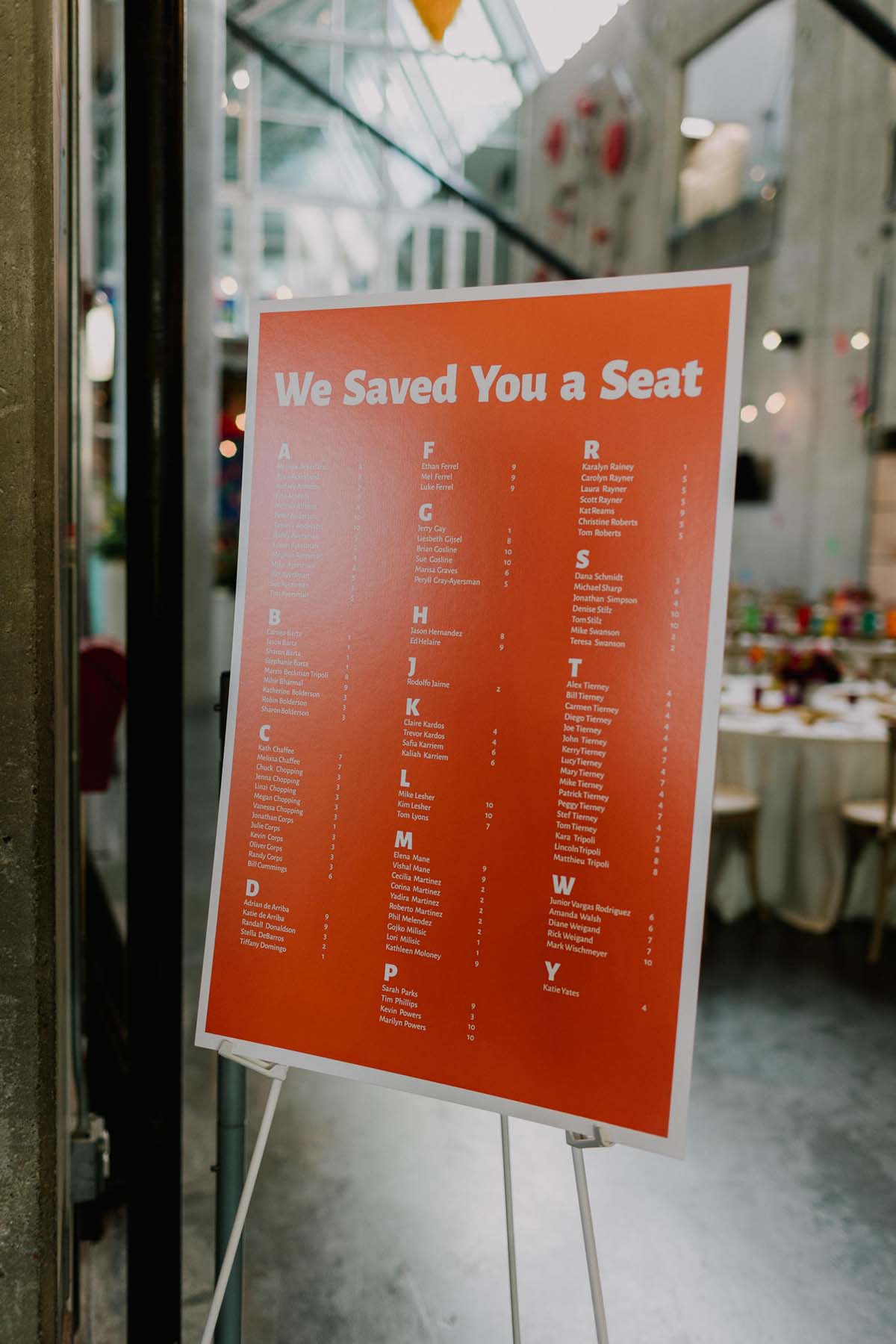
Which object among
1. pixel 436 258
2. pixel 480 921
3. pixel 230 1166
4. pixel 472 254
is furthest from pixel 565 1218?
pixel 472 254

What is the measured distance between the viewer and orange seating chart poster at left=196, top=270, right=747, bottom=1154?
1.25 meters

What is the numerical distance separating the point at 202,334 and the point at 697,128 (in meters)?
8.13

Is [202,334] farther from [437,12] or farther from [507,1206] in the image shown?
[507,1206]

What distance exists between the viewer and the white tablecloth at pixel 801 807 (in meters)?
4.22

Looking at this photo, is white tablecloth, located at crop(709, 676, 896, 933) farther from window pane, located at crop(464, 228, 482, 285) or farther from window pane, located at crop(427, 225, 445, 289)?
window pane, located at crop(464, 228, 482, 285)

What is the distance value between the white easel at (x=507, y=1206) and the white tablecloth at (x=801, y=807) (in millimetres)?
2984

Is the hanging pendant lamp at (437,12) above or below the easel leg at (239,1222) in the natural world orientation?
above

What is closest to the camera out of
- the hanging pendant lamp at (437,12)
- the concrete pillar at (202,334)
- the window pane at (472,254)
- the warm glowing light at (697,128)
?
the hanging pendant lamp at (437,12)

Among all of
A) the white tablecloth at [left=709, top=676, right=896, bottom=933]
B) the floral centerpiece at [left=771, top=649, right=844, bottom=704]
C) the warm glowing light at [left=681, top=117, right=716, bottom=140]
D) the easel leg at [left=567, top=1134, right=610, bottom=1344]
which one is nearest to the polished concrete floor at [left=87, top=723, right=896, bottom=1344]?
the easel leg at [left=567, top=1134, right=610, bottom=1344]

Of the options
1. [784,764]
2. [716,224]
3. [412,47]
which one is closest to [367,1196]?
[784,764]

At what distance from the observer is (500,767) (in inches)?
52.1

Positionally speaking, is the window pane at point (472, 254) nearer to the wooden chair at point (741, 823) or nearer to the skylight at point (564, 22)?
the wooden chair at point (741, 823)

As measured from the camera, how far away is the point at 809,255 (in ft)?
33.2

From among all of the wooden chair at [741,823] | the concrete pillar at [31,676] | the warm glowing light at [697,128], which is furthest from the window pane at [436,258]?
the concrete pillar at [31,676]
